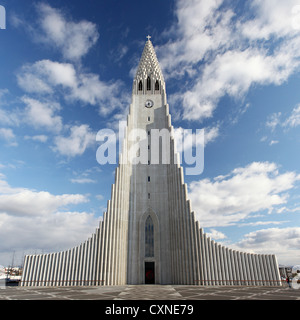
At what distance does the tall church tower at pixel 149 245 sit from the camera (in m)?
26.7

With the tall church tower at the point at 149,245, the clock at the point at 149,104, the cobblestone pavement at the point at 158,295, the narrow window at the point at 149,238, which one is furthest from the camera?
the clock at the point at 149,104

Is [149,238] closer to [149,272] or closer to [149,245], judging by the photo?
[149,245]

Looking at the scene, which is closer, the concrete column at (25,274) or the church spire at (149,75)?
the concrete column at (25,274)

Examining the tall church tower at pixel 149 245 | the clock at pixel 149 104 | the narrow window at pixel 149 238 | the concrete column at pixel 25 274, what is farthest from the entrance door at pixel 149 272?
A: the clock at pixel 149 104

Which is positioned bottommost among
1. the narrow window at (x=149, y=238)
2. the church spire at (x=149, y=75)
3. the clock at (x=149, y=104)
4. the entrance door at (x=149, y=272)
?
the entrance door at (x=149, y=272)

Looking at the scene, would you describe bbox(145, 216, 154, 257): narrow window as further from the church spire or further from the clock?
the church spire

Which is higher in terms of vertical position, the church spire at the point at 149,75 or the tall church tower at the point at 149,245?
the church spire at the point at 149,75

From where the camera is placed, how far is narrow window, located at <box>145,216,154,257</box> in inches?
1188

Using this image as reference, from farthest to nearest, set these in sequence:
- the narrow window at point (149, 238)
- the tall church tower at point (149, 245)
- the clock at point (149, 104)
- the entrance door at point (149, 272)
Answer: the clock at point (149, 104)
the narrow window at point (149, 238)
the entrance door at point (149, 272)
the tall church tower at point (149, 245)

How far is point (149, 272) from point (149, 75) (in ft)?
116

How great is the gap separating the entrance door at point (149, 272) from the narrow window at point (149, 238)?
1.26 meters

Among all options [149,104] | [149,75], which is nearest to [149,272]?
[149,104]

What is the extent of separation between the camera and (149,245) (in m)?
30.5

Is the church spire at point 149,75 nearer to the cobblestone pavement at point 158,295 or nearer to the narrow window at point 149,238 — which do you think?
the narrow window at point 149,238
